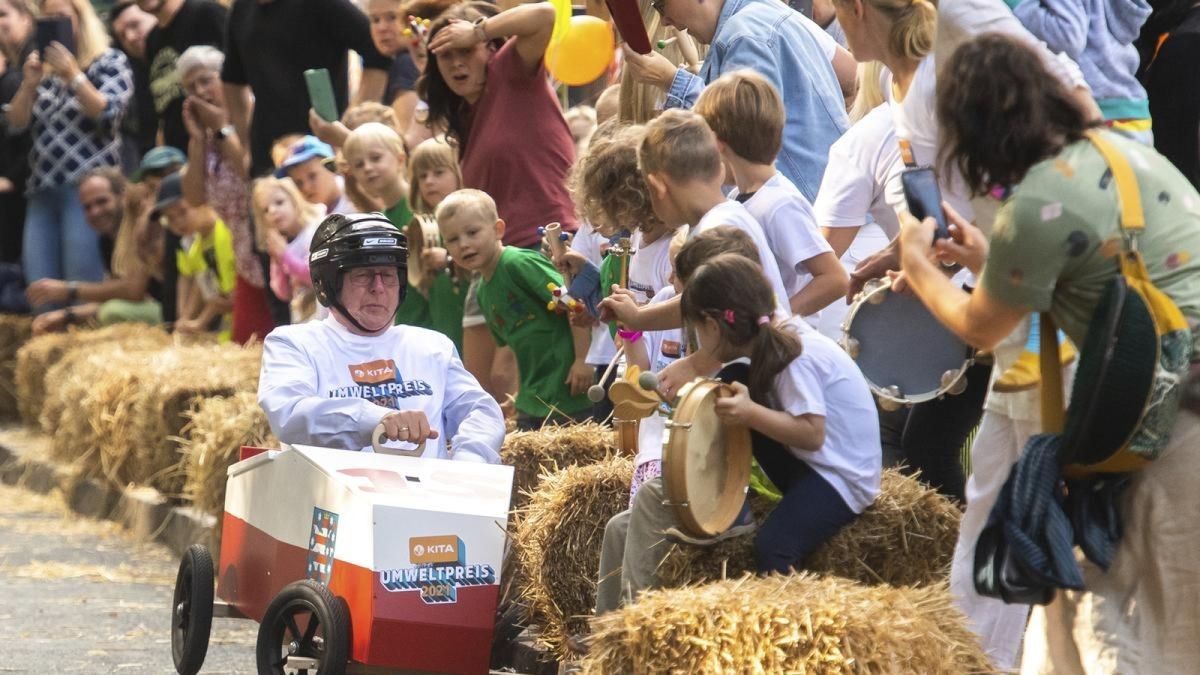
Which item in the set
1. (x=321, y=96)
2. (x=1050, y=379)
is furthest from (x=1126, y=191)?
(x=321, y=96)

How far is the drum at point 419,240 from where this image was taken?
9.02 metres

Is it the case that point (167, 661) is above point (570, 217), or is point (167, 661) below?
below

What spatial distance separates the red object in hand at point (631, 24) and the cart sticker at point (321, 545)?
7.78 ft

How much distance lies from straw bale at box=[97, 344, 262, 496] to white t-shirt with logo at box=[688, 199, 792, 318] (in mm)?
5238

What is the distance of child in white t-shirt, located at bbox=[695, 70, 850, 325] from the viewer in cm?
615

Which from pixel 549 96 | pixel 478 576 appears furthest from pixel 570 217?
pixel 478 576

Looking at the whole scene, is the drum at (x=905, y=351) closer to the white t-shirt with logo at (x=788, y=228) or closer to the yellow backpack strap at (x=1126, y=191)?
the white t-shirt with logo at (x=788, y=228)

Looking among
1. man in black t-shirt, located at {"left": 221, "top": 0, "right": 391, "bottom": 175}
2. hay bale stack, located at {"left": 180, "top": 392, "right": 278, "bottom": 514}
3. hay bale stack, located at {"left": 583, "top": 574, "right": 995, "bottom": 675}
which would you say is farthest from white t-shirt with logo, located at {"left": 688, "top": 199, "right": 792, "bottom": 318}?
man in black t-shirt, located at {"left": 221, "top": 0, "right": 391, "bottom": 175}

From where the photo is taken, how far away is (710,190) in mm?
6176

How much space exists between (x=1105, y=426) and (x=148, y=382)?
8233 millimetres

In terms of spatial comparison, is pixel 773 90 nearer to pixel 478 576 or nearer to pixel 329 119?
pixel 478 576

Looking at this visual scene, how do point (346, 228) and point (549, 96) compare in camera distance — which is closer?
point (346, 228)

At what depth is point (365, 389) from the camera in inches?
263

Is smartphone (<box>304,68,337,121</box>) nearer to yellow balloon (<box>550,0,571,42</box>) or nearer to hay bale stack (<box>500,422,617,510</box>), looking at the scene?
yellow balloon (<box>550,0,571,42</box>)
